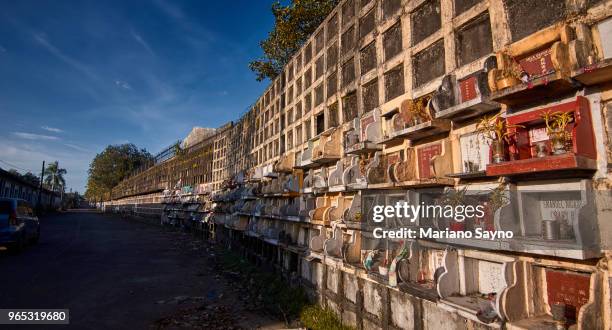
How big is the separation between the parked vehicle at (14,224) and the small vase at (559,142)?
17639 millimetres

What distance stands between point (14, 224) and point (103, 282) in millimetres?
6791

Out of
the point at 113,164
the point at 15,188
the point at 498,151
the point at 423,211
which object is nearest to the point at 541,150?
the point at 498,151

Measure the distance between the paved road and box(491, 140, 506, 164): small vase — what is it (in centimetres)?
718

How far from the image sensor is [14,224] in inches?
539

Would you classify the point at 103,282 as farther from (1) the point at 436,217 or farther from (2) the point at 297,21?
(2) the point at 297,21

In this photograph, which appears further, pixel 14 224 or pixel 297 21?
pixel 297 21

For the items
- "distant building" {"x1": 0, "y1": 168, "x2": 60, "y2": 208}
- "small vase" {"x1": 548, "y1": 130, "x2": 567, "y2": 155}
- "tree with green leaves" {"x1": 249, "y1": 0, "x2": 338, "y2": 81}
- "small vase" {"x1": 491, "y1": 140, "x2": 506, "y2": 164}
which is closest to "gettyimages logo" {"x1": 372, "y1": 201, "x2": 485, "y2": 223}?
"small vase" {"x1": 491, "y1": 140, "x2": 506, "y2": 164}

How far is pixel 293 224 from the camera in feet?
34.6

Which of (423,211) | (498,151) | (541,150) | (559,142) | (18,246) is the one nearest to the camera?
(559,142)

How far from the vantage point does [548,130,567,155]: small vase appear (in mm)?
3304

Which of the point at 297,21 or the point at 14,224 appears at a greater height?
the point at 297,21

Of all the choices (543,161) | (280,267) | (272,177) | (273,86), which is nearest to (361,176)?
(543,161)

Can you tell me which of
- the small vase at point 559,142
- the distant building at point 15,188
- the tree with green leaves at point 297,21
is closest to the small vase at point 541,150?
the small vase at point 559,142

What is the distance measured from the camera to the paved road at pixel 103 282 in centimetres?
766
